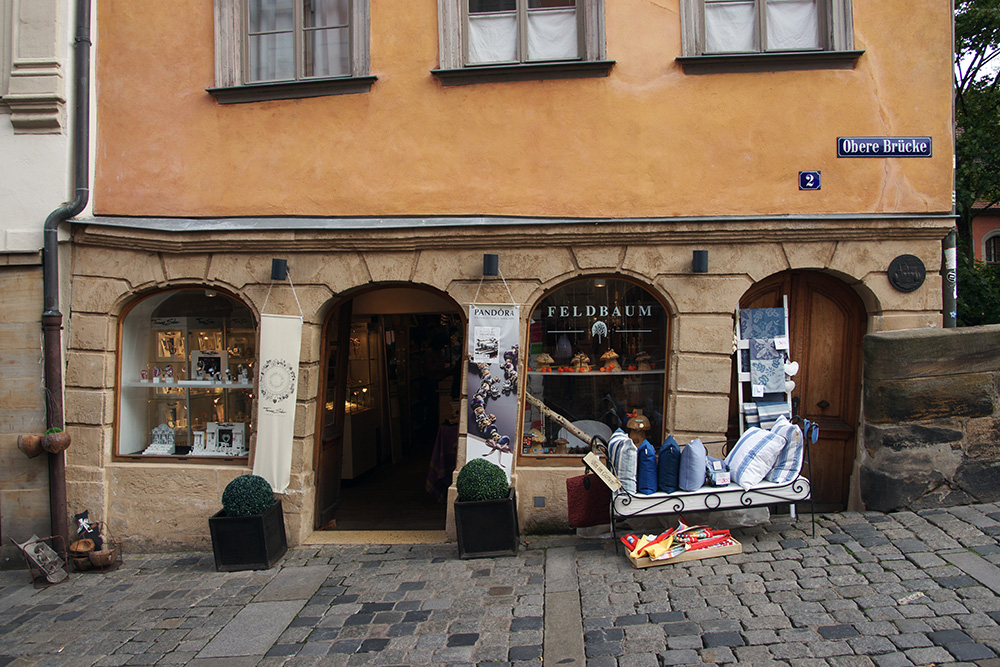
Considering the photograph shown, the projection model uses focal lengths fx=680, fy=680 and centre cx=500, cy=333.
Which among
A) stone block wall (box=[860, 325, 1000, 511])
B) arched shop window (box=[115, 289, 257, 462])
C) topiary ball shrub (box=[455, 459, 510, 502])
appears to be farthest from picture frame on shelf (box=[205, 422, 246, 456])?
stone block wall (box=[860, 325, 1000, 511])

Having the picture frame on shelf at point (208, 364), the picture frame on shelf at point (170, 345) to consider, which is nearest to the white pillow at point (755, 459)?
the picture frame on shelf at point (208, 364)

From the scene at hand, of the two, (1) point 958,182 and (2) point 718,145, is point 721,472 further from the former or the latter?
(1) point 958,182

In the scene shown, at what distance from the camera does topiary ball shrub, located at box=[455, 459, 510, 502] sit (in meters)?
5.91

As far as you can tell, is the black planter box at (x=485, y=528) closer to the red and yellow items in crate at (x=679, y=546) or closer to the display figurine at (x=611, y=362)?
the red and yellow items in crate at (x=679, y=546)

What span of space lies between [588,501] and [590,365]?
4.67ft

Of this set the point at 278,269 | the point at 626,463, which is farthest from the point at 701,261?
the point at 278,269

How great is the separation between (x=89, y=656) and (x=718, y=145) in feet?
21.6

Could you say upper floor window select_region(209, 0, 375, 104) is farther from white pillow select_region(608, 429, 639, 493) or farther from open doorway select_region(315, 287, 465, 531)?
white pillow select_region(608, 429, 639, 493)

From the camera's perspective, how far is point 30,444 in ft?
21.7

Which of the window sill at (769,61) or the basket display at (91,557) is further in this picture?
the basket display at (91,557)

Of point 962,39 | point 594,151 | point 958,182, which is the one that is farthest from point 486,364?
point 962,39

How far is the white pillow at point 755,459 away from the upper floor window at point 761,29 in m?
3.47

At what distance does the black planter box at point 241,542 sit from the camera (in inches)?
241

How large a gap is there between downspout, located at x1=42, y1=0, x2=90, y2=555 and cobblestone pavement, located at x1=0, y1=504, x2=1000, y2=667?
0.89 m
